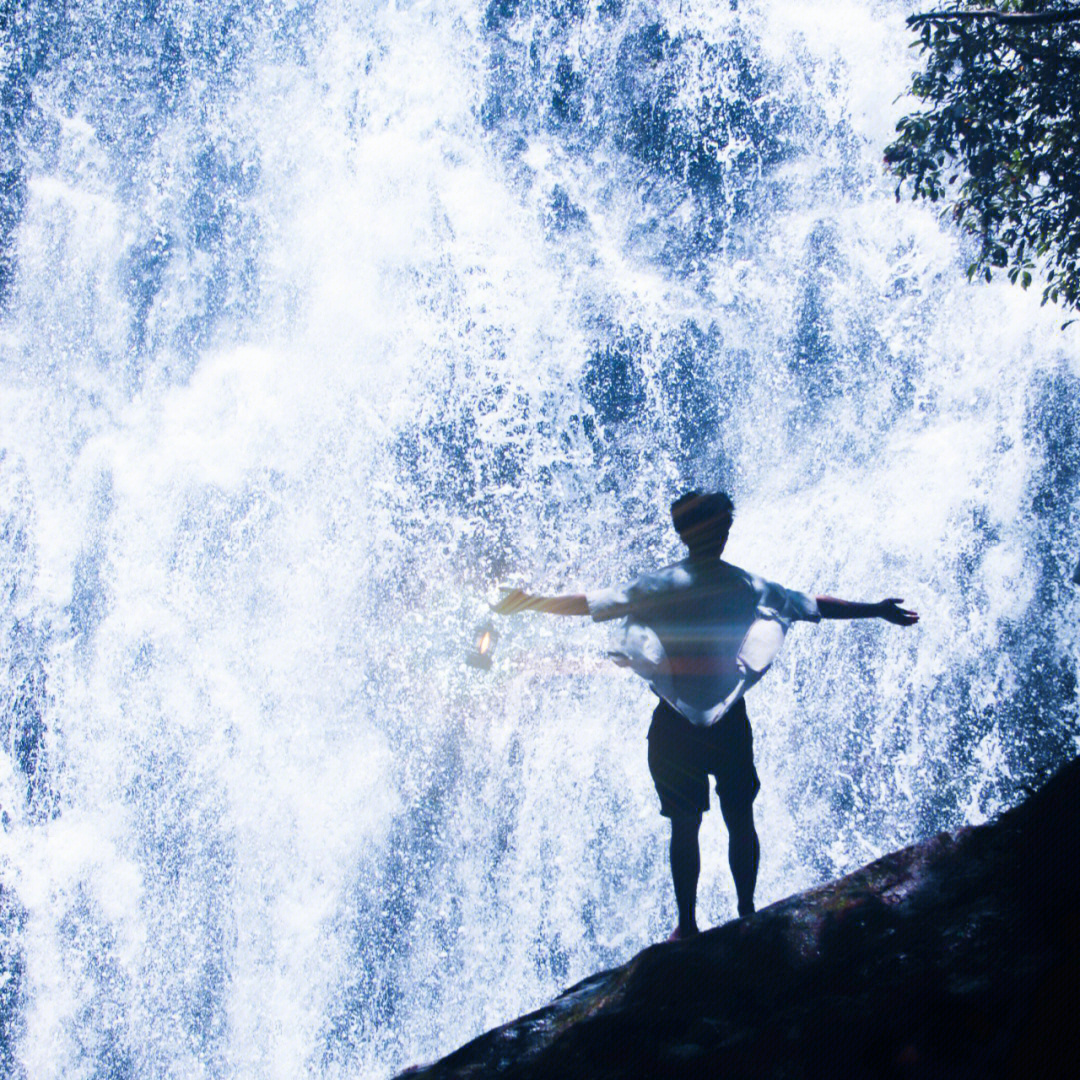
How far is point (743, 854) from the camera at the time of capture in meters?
2.92

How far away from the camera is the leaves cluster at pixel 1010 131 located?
6539 mm

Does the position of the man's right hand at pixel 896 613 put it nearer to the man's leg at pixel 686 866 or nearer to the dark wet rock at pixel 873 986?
the dark wet rock at pixel 873 986

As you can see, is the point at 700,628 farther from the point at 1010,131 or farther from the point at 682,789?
the point at 1010,131

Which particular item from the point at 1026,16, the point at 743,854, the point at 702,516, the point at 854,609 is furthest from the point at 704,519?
the point at 1026,16

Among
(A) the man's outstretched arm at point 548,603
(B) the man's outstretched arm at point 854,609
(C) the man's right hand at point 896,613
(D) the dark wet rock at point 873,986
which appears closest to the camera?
(D) the dark wet rock at point 873,986

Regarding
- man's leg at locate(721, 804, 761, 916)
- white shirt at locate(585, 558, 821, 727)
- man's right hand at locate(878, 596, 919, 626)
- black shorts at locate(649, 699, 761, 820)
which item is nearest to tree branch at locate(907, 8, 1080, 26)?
man's right hand at locate(878, 596, 919, 626)

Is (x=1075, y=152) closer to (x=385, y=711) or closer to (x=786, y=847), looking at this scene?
(x=786, y=847)

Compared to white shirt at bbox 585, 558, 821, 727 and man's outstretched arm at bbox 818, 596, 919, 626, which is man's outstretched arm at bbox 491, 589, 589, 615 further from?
man's outstretched arm at bbox 818, 596, 919, 626

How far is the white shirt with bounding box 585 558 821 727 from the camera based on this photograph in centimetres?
277

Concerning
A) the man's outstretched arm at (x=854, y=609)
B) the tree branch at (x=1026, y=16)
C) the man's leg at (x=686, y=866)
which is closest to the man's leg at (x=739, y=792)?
the man's leg at (x=686, y=866)

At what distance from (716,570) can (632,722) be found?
1301 cm

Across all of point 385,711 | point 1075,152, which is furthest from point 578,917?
point 1075,152

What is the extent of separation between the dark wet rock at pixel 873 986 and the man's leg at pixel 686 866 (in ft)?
1.34

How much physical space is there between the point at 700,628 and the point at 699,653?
0.27ft
